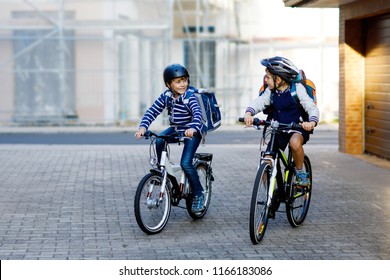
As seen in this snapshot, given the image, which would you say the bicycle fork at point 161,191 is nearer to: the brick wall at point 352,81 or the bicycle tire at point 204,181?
the bicycle tire at point 204,181

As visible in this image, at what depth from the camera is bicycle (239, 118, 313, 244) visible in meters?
8.99

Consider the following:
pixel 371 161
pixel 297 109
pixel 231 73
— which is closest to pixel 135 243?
pixel 297 109

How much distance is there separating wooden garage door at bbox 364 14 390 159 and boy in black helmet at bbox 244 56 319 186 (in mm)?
7138

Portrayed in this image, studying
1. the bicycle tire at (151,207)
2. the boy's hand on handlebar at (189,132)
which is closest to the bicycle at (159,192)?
the bicycle tire at (151,207)

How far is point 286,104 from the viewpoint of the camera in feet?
31.8

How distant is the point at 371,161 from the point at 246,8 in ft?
62.6

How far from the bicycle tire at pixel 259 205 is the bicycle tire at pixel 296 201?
56 centimetres

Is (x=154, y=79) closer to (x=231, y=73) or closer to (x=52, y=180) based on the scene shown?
(x=231, y=73)

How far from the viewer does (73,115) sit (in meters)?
30.9

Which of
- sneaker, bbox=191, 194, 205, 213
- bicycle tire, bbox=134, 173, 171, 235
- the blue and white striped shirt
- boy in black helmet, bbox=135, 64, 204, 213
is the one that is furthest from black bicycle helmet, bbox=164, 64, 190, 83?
sneaker, bbox=191, 194, 205, 213

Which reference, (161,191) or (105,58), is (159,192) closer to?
(161,191)

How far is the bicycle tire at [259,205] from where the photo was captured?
29.1ft

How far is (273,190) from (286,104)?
882 millimetres
